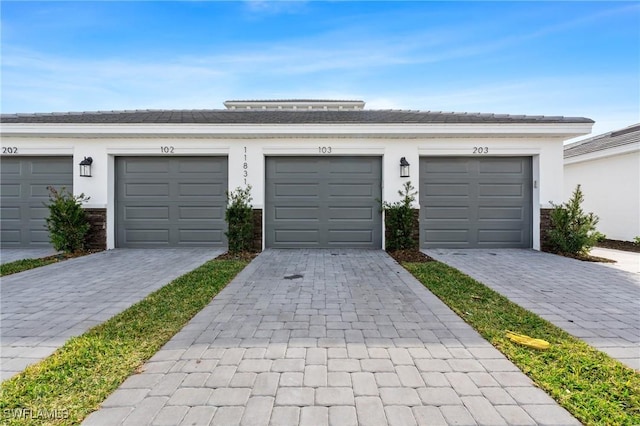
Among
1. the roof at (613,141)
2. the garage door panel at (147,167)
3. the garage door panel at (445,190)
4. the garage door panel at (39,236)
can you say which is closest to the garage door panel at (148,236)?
the garage door panel at (147,167)

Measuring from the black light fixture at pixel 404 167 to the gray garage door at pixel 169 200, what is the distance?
508 centimetres

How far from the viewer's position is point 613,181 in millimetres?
9875

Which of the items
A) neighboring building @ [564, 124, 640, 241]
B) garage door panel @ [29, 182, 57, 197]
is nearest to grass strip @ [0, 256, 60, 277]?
garage door panel @ [29, 182, 57, 197]

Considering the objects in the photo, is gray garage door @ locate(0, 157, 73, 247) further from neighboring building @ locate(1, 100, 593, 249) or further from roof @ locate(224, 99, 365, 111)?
roof @ locate(224, 99, 365, 111)

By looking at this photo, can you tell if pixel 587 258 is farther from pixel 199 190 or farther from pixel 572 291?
pixel 199 190

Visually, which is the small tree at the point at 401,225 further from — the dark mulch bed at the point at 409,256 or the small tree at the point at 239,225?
the small tree at the point at 239,225

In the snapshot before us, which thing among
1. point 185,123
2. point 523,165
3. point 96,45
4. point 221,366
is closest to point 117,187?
point 185,123

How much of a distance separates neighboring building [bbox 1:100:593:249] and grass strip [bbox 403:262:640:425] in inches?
186

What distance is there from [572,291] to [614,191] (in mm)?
8241

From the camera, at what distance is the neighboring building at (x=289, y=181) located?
8.24 meters

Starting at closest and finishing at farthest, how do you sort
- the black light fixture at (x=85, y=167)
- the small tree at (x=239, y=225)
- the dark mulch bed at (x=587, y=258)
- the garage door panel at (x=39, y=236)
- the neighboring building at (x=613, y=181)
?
the dark mulch bed at (x=587, y=258), the small tree at (x=239, y=225), the black light fixture at (x=85, y=167), the garage door panel at (x=39, y=236), the neighboring building at (x=613, y=181)

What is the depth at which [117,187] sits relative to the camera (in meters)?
8.59

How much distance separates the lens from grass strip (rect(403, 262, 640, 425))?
1937 millimetres

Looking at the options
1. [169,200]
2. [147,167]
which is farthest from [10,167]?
[169,200]
